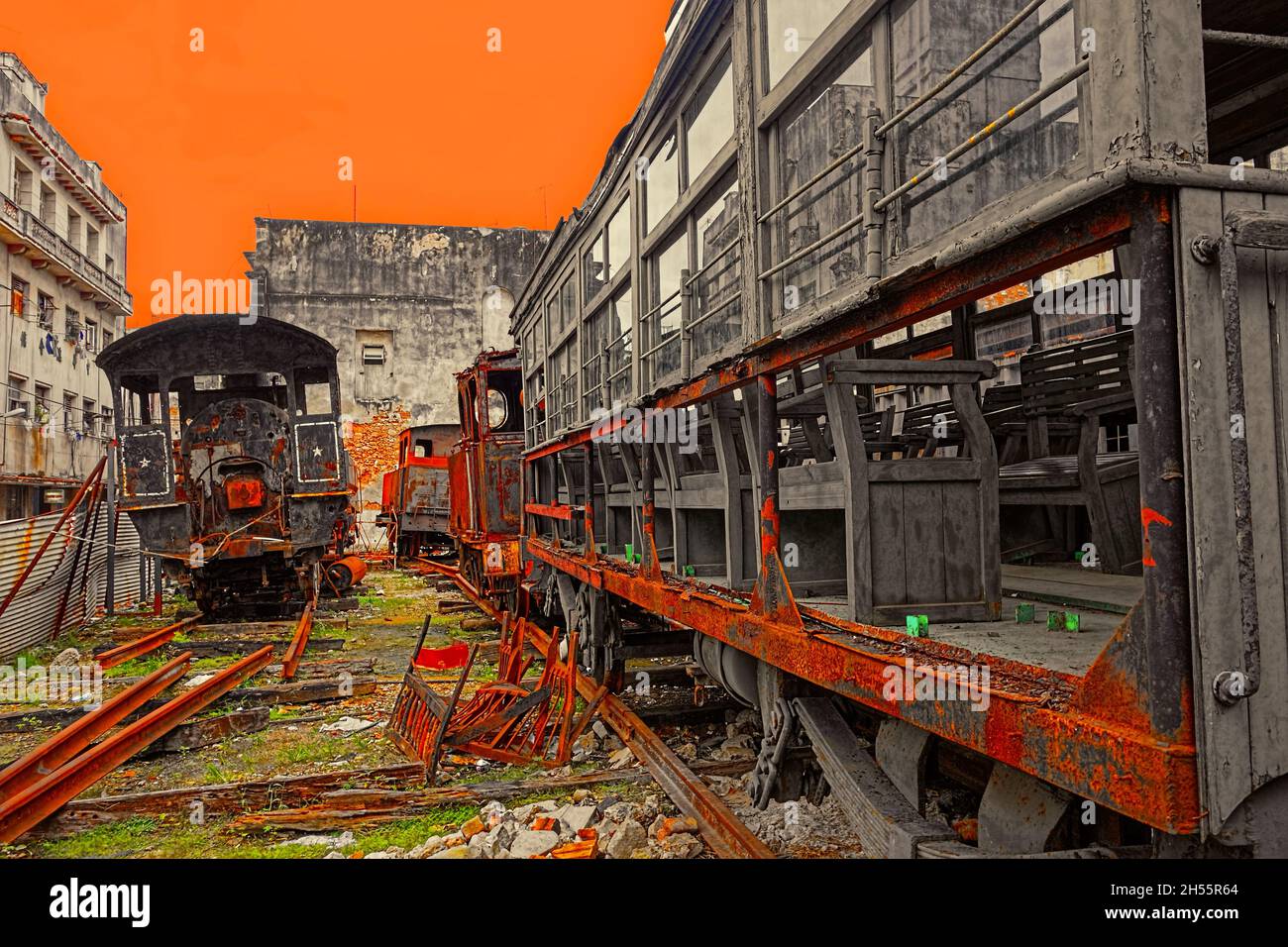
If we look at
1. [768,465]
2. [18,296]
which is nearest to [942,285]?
[768,465]

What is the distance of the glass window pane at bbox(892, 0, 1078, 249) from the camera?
7.35 ft

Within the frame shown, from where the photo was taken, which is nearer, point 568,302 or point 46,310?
point 568,302

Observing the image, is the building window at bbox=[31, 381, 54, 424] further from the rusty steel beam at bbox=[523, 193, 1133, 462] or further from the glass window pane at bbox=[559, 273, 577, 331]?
the rusty steel beam at bbox=[523, 193, 1133, 462]

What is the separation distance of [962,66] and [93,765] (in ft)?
20.1

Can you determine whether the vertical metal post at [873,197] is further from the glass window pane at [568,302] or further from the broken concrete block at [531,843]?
the glass window pane at [568,302]

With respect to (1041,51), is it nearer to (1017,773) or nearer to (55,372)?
(1017,773)

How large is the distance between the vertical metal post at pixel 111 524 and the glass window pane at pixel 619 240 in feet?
28.1

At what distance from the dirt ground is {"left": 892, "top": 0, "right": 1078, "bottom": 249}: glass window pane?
9.84 feet

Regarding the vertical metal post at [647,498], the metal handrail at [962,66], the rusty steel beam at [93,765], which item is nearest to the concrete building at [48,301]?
the rusty steel beam at [93,765]

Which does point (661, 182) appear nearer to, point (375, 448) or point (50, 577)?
point (50, 577)

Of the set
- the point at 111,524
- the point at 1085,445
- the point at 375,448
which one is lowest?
the point at 111,524

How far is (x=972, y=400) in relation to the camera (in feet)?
Answer: 11.4

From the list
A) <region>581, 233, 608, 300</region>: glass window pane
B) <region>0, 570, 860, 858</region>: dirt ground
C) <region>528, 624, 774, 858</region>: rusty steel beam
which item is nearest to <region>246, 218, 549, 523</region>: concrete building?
<region>0, 570, 860, 858</region>: dirt ground

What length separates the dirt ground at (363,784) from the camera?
429cm
